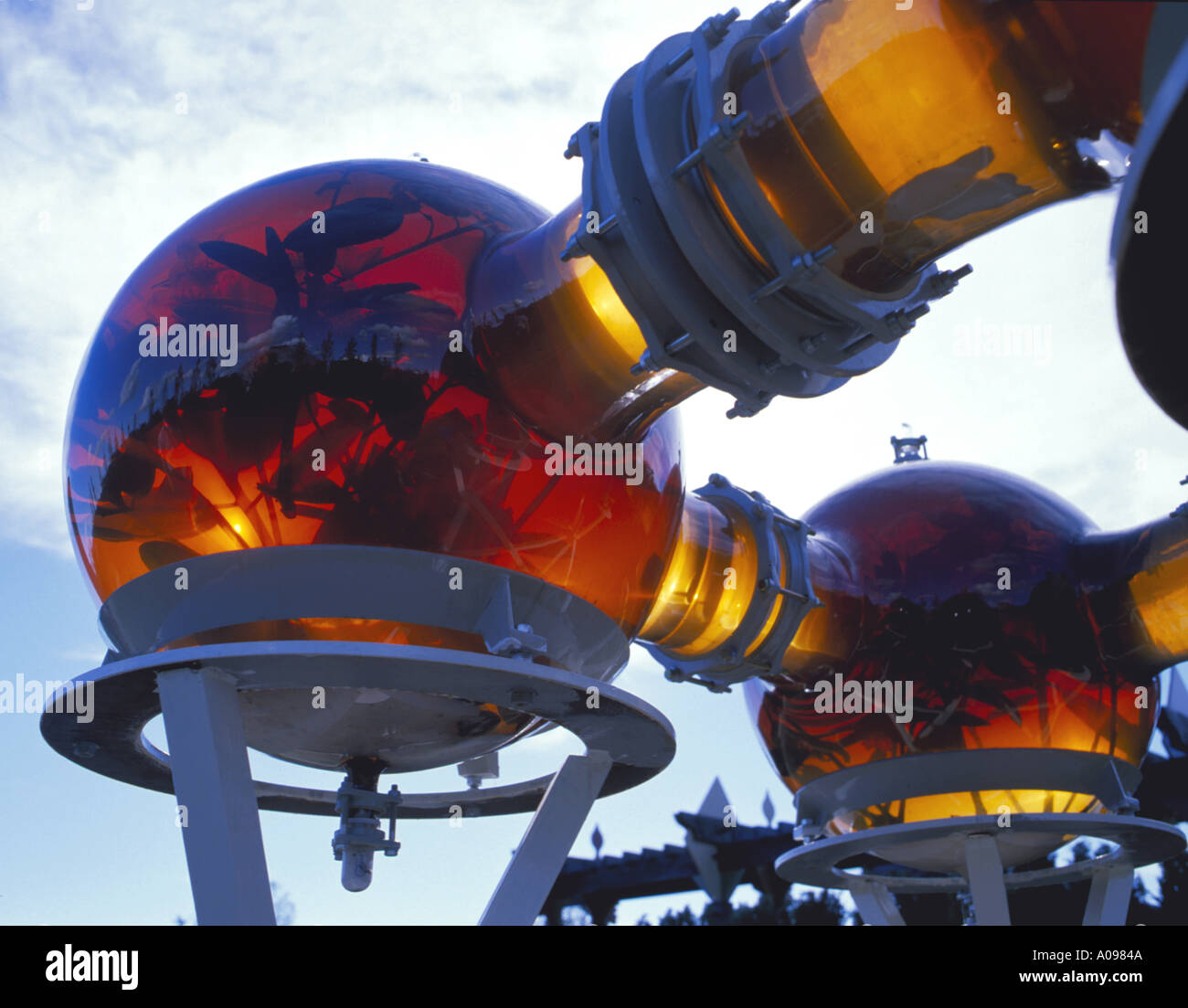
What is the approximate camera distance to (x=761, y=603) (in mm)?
8094

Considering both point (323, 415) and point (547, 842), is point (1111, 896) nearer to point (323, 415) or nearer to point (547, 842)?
point (547, 842)

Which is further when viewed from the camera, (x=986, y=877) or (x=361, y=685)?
(x=986, y=877)

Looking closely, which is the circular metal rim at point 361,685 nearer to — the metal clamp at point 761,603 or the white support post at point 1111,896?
the metal clamp at point 761,603

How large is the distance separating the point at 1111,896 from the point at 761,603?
17.9 feet

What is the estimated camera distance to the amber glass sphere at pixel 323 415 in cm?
527

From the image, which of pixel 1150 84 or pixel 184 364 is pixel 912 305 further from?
pixel 184 364

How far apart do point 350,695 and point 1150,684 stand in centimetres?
706

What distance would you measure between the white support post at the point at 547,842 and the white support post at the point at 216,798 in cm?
132

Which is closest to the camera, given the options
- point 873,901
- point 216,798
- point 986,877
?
point 216,798

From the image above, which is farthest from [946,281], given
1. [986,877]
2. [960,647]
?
[986,877]

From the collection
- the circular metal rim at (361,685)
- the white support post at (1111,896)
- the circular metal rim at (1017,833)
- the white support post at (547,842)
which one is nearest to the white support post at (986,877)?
the circular metal rim at (1017,833)

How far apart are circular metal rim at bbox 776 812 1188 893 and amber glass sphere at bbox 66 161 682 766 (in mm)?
4363

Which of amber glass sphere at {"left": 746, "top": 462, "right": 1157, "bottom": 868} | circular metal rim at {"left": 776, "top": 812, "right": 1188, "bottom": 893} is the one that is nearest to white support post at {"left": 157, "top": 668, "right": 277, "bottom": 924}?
amber glass sphere at {"left": 746, "top": 462, "right": 1157, "bottom": 868}

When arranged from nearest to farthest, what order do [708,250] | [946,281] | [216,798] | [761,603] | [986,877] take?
[708,250]
[946,281]
[216,798]
[761,603]
[986,877]
